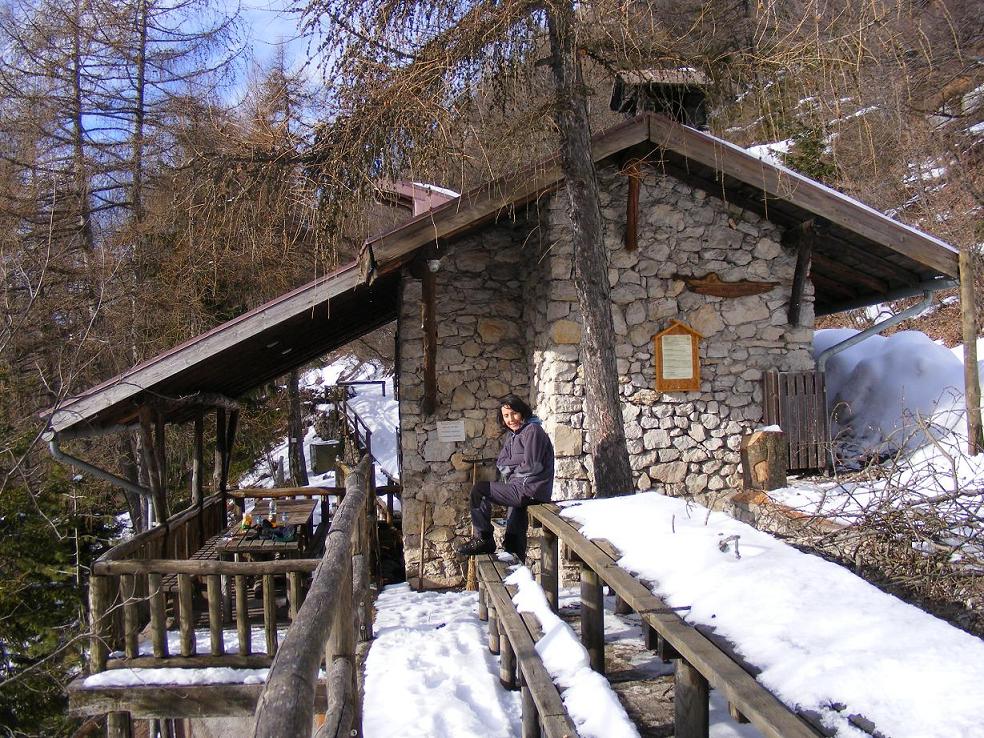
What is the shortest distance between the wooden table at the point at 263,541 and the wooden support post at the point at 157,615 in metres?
1.98

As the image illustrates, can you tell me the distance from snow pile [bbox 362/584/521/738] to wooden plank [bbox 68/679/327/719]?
0.67m

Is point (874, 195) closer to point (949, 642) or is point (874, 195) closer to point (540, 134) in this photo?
point (540, 134)

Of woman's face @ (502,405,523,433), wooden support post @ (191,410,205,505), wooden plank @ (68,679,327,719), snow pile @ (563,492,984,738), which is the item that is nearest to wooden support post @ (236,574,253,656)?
wooden plank @ (68,679,327,719)

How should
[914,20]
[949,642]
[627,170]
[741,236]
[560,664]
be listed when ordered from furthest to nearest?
1. [741,236]
2. [627,170]
3. [914,20]
4. [560,664]
5. [949,642]

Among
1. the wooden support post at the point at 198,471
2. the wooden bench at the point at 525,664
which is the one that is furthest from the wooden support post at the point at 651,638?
the wooden support post at the point at 198,471

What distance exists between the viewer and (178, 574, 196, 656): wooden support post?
5.18 m

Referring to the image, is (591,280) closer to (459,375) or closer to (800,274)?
(459,375)

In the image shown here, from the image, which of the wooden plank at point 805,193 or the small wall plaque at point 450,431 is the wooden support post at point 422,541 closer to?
the small wall plaque at point 450,431

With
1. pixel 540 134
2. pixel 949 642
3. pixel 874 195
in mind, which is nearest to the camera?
pixel 949 642

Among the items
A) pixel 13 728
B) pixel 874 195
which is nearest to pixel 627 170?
pixel 13 728

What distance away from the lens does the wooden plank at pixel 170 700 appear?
4969mm

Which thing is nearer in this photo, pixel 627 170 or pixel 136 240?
pixel 627 170

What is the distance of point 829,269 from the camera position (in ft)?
28.3

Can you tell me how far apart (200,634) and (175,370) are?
239 centimetres
